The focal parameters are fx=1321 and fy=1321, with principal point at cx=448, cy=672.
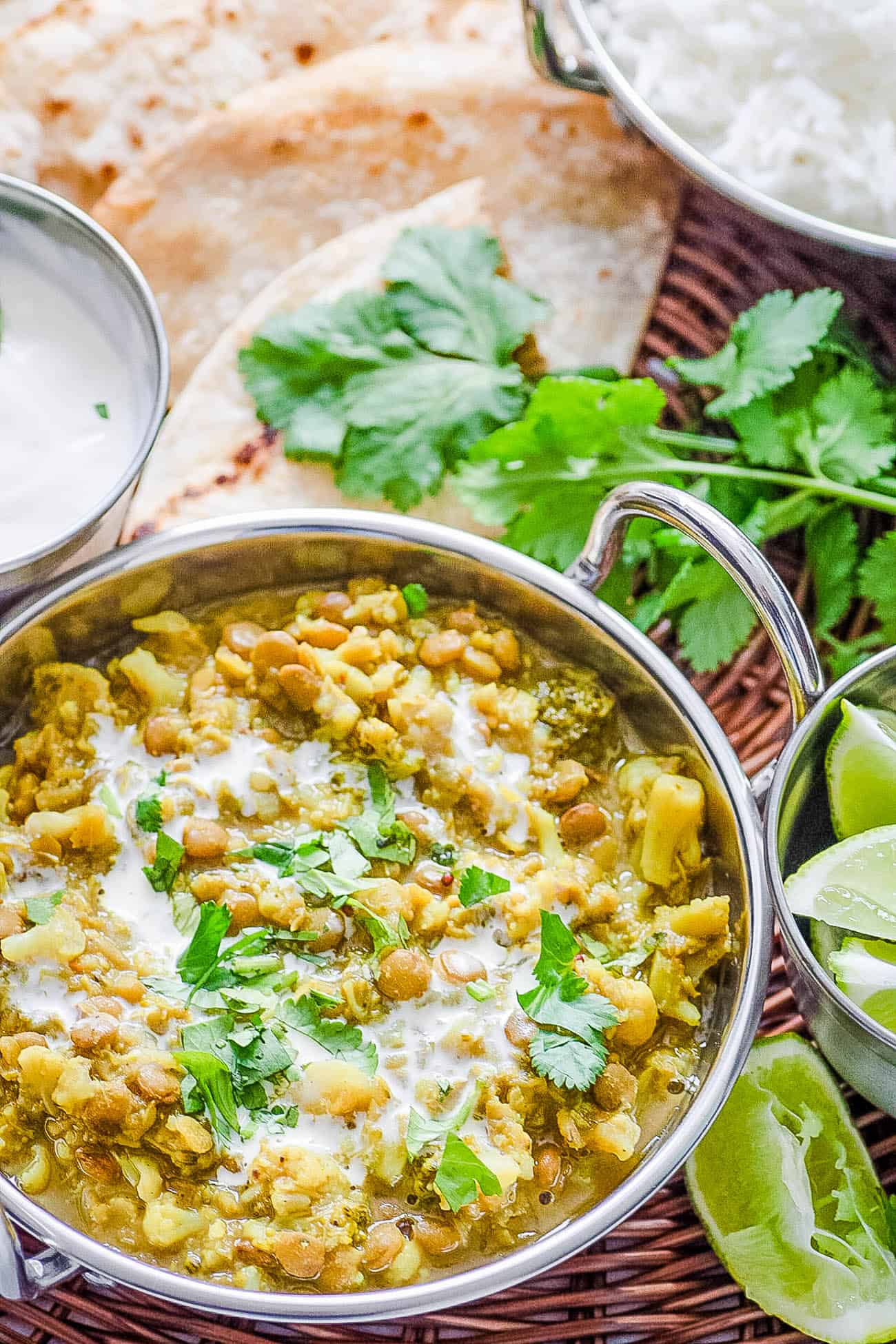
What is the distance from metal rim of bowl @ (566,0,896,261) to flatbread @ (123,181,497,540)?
0.39 meters

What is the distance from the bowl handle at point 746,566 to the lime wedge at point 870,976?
16.1 inches

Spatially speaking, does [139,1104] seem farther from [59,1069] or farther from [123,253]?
[123,253]

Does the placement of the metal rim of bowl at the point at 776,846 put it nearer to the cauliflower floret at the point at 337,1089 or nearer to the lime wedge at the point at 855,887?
the lime wedge at the point at 855,887

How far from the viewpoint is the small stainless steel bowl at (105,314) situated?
8.54 ft

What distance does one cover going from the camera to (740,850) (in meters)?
2.33

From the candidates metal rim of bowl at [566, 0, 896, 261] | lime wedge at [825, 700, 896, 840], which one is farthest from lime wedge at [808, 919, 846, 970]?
metal rim of bowl at [566, 0, 896, 261]

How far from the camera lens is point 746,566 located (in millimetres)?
2254

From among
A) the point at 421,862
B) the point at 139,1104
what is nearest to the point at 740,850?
the point at 421,862

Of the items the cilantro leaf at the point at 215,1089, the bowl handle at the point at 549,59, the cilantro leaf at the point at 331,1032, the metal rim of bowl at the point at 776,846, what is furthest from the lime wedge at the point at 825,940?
the bowl handle at the point at 549,59

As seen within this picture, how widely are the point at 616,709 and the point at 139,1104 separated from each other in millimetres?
1134

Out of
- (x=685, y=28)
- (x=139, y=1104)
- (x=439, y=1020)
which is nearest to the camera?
(x=139, y=1104)

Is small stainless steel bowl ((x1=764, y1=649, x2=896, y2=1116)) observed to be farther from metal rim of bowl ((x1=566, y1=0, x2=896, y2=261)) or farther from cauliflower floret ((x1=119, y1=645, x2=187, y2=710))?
cauliflower floret ((x1=119, y1=645, x2=187, y2=710))

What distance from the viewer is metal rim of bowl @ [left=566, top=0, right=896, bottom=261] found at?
2.78 meters

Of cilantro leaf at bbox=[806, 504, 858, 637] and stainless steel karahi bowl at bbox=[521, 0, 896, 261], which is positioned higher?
stainless steel karahi bowl at bbox=[521, 0, 896, 261]
